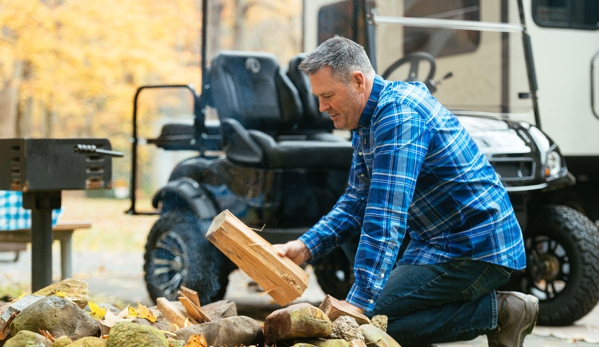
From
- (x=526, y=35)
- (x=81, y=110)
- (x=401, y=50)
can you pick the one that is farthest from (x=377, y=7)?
(x=81, y=110)

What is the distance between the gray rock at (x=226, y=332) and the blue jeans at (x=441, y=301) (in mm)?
504

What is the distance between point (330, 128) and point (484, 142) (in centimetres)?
178

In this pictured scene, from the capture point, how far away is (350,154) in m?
5.48

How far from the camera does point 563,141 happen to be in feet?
24.5

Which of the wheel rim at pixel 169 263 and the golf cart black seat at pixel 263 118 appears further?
the wheel rim at pixel 169 263

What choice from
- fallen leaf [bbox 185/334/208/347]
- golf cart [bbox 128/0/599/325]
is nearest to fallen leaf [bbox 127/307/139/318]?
fallen leaf [bbox 185/334/208/347]

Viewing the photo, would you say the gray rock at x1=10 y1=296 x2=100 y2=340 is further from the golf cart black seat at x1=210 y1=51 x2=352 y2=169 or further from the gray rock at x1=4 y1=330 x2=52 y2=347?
the golf cart black seat at x1=210 y1=51 x2=352 y2=169

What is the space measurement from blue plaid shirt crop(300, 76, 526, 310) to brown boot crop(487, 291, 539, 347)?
186mm

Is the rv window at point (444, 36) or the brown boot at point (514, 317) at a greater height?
the rv window at point (444, 36)

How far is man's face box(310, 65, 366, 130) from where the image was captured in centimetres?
287

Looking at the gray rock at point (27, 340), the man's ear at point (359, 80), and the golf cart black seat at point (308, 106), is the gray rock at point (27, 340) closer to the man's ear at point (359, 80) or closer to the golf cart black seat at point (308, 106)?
the man's ear at point (359, 80)

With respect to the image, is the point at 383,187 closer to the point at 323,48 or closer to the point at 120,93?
the point at 323,48

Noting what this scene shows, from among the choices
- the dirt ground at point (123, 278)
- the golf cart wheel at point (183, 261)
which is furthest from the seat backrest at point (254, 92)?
the dirt ground at point (123, 278)

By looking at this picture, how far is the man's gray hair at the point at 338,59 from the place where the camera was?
2844 mm
